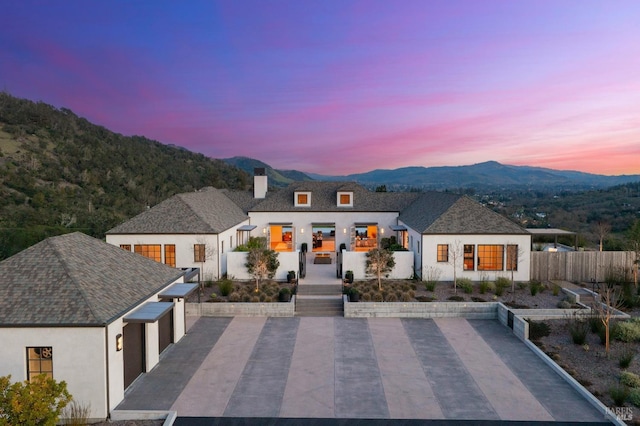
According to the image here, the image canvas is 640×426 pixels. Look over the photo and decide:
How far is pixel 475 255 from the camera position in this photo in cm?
2716

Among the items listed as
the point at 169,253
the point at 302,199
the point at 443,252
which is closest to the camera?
the point at 443,252

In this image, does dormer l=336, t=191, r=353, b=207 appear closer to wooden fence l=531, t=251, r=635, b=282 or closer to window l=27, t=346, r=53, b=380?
wooden fence l=531, t=251, r=635, b=282

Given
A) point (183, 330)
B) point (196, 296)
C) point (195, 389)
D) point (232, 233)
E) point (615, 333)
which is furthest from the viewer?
point (232, 233)

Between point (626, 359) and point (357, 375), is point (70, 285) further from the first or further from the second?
point (626, 359)

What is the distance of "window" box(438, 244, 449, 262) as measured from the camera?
89.4ft

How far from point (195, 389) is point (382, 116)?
42.2 metres

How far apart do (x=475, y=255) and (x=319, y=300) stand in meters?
11.2

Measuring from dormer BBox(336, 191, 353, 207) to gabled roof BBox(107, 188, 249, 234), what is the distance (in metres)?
10.3

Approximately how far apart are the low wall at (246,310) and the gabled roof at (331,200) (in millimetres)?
16948

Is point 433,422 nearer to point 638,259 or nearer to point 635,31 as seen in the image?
point 638,259

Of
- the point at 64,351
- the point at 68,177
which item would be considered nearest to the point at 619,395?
the point at 64,351

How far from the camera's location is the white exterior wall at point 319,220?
37812 millimetres

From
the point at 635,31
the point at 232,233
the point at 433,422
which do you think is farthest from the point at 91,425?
the point at 635,31

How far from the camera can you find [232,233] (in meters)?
31.8
